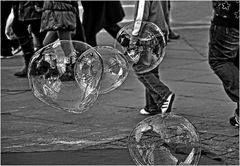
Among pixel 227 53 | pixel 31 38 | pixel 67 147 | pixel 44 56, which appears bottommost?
pixel 31 38

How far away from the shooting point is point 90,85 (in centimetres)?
511

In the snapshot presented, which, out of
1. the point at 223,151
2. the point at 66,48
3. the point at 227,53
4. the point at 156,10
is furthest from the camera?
the point at 156,10

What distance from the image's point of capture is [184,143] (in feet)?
14.8

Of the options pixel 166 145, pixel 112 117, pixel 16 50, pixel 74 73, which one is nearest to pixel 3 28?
pixel 16 50

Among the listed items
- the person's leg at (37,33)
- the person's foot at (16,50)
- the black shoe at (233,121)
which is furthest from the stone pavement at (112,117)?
the person's foot at (16,50)

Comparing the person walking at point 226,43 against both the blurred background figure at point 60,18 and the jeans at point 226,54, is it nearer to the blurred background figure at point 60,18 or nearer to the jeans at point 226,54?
the jeans at point 226,54

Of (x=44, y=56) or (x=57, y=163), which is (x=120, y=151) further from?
(x=44, y=56)

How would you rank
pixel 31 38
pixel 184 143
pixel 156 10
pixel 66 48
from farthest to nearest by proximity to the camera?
pixel 31 38, pixel 156 10, pixel 66 48, pixel 184 143

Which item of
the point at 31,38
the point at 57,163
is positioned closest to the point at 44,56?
the point at 57,163

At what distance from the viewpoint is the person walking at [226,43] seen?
632cm

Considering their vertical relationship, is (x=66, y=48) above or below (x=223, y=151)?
above

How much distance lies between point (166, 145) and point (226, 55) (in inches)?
82.5

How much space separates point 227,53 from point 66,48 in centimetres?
186

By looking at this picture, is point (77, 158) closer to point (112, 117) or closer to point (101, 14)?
point (112, 117)
